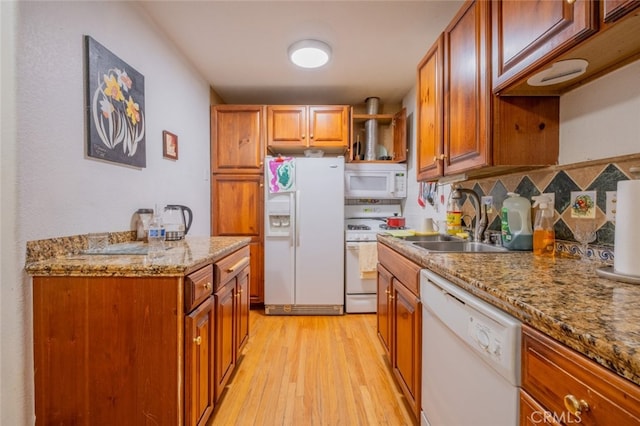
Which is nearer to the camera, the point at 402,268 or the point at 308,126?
the point at 402,268

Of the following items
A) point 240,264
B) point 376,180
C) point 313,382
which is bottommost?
point 313,382

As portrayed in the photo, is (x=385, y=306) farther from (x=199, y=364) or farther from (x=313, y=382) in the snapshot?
(x=199, y=364)

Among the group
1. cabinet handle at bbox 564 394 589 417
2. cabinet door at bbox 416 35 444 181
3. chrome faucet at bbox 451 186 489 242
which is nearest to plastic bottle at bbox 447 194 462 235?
chrome faucet at bbox 451 186 489 242

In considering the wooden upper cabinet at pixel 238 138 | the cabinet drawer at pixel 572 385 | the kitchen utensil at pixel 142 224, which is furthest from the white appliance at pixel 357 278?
the cabinet drawer at pixel 572 385

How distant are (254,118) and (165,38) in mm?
1071

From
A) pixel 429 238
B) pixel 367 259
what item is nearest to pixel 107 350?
pixel 429 238

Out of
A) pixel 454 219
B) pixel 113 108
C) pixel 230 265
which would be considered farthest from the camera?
pixel 454 219

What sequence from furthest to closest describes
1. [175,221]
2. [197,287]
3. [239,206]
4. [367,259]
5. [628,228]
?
[239,206] < [367,259] < [175,221] < [197,287] < [628,228]

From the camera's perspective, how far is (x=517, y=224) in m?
1.36

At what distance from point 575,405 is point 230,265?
146cm

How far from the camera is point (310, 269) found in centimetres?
284

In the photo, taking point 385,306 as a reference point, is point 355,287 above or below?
below

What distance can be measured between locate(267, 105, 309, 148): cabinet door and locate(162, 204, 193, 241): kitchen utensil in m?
1.25

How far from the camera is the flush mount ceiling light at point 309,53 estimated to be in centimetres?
212
